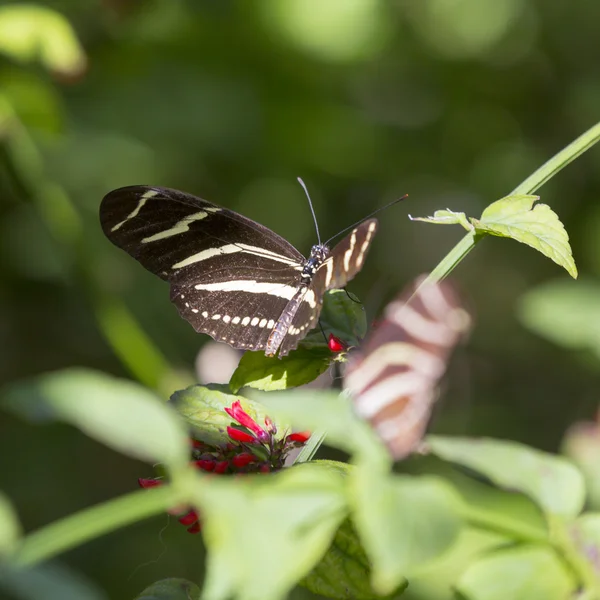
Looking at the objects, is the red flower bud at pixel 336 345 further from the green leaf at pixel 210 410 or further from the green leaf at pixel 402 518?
the green leaf at pixel 402 518

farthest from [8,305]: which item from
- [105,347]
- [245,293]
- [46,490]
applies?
[245,293]

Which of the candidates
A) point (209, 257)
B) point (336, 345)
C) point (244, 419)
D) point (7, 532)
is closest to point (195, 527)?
point (244, 419)

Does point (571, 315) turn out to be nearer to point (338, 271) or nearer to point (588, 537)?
point (588, 537)

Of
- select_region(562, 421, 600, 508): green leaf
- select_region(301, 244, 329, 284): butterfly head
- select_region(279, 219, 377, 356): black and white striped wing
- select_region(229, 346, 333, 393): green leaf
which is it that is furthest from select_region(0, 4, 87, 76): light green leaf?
select_region(562, 421, 600, 508): green leaf

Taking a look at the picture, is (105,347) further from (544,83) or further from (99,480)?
(544,83)

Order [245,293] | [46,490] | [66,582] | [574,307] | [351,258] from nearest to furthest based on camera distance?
1. [66,582]
2. [574,307]
3. [351,258]
4. [245,293]
5. [46,490]

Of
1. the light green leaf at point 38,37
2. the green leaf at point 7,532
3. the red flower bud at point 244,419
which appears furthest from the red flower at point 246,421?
the light green leaf at point 38,37
